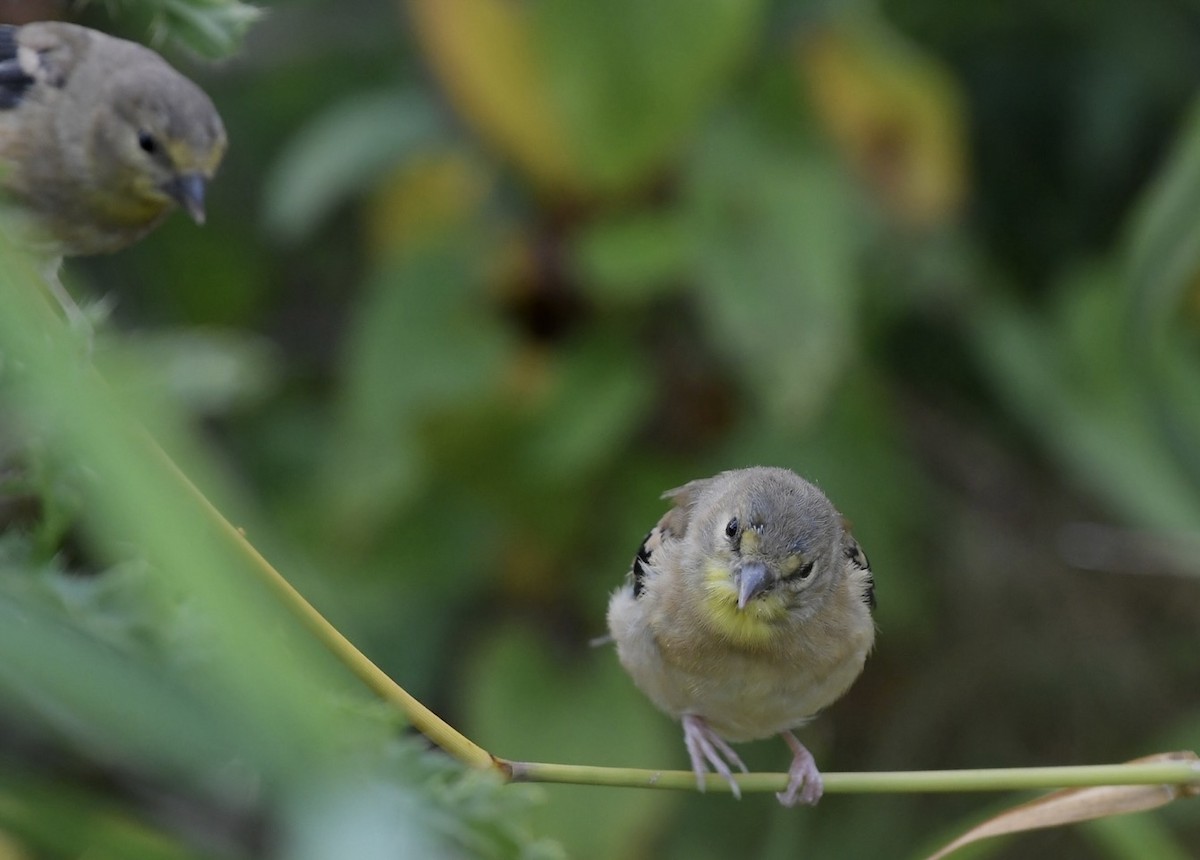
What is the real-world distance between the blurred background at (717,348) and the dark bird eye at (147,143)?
3.05ft

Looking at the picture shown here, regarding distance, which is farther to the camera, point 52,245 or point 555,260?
point 555,260

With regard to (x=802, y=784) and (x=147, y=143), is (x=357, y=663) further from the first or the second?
(x=147, y=143)

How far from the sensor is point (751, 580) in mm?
2189

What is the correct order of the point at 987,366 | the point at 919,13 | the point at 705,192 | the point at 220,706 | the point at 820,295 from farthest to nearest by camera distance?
the point at 919,13 → the point at 987,366 → the point at 705,192 → the point at 820,295 → the point at 220,706

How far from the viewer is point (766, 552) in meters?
2.22

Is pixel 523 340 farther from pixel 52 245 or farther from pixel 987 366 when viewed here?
pixel 52 245

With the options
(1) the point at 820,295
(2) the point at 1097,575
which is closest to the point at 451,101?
(1) the point at 820,295

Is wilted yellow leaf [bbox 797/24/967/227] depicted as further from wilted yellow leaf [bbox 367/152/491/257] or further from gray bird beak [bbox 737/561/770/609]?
gray bird beak [bbox 737/561/770/609]

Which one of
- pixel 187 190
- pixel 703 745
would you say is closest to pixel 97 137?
pixel 187 190

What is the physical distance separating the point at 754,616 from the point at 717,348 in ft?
6.16

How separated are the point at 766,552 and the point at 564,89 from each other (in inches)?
85.2

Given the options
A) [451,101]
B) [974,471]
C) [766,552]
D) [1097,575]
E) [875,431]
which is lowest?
[1097,575]

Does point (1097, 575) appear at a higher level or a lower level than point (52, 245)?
lower

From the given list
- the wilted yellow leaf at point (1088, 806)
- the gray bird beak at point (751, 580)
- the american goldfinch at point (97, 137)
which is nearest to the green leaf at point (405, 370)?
Answer: the american goldfinch at point (97, 137)
